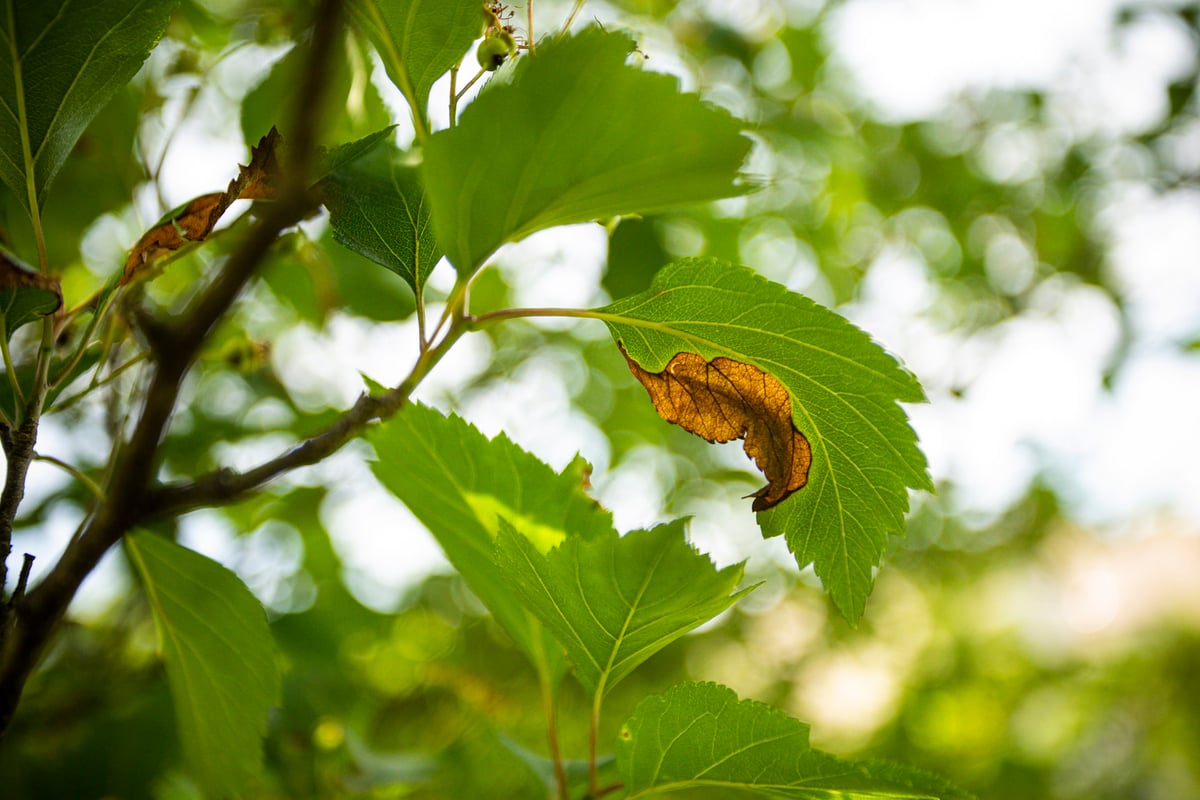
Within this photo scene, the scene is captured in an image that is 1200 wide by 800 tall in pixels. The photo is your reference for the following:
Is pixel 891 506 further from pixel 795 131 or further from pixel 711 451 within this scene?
pixel 711 451

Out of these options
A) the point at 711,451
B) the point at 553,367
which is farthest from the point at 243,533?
the point at 711,451

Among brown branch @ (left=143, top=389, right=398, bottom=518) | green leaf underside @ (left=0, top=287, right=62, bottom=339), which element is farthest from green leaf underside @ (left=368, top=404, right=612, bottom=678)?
green leaf underside @ (left=0, top=287, right=62, bottom=339)

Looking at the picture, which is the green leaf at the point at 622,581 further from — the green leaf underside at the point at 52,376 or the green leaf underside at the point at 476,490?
the green leaf underside at the point at 52,376

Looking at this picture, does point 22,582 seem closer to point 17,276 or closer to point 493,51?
point 17,276

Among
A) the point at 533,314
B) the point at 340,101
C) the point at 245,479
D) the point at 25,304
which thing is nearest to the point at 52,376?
the point at 25,304

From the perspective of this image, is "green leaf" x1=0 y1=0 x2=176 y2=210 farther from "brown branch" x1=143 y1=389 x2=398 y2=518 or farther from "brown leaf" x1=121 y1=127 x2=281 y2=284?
"brown branch" x1=143 y1=389 x2=398 y2=518

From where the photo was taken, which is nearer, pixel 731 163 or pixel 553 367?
pixel 731 163
